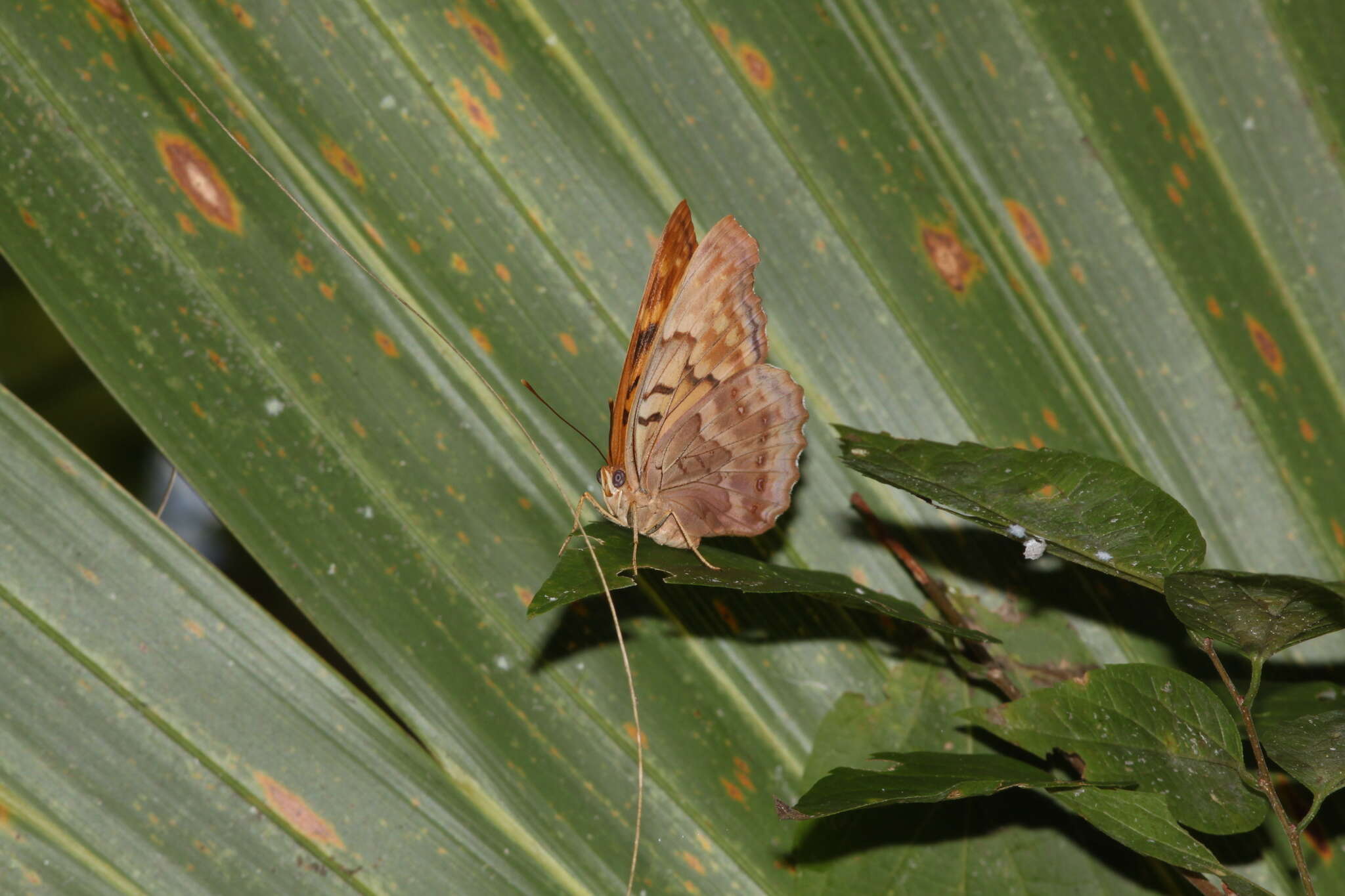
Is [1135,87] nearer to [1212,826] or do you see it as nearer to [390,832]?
[1212,826]

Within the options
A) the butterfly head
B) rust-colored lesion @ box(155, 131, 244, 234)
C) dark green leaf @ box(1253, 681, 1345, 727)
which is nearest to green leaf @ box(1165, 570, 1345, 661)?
dark green leaf @ box(1253, 681, 1345, 727)

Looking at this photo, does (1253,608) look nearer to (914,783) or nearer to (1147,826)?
(1147,826)

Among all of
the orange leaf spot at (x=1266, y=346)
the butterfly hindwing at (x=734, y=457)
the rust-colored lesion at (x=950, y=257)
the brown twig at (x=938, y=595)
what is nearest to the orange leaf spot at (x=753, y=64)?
the rust-colored lesion at (x=950, y=257)

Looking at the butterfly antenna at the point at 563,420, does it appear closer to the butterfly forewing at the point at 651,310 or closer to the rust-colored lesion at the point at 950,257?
the butterfly forewing at the point at 651,310

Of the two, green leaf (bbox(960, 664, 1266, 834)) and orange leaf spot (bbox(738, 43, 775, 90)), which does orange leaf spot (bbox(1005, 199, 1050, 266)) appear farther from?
green leaf (bbox(960, 664, 1266, 834))

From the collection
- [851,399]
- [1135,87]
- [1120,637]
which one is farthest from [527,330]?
[1135,87]

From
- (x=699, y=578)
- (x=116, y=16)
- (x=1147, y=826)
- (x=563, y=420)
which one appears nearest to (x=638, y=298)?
(x=563, y=420)
